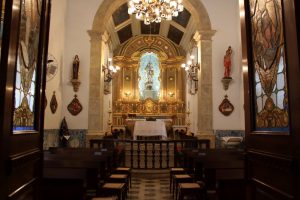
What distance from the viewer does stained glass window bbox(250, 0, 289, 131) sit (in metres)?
2.07

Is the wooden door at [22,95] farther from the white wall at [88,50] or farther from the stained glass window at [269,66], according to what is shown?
the white wall at [88,50]

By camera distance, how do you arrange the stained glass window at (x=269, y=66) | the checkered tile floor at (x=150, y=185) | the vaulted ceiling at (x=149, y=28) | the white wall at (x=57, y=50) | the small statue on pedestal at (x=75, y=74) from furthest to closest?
the vaulted ceiling at (x=149, y=28), the small statue on pedestal at (x=75, y=74), the white wall at (x=57, y=50), the checkered tile floor at (x=150, y=185), the stained glass window at (x=269, y=66)

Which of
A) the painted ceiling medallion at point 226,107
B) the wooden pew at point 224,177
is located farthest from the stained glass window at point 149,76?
the wooden pew at point 224,177

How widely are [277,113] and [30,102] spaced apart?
186cm

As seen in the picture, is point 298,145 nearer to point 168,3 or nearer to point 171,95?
point 168,3

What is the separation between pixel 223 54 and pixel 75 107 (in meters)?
5.12

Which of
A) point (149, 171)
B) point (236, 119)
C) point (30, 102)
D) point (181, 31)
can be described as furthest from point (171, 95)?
point (30, 102)

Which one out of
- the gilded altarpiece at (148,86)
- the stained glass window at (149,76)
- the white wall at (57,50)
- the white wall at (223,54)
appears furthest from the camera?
the stained glass window at (149,76)

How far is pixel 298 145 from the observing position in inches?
68.9

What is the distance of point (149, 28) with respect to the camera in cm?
1636

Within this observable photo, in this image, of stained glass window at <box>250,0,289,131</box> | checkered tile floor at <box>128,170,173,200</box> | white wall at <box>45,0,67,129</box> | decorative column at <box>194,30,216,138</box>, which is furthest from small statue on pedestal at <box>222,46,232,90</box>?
Answer: stained glass window at <box>250,0,289,131</box>

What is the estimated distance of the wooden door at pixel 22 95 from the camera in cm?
176

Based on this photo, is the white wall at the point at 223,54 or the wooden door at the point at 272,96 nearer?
the wooden door at the point at 272,96

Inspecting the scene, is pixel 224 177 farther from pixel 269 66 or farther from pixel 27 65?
pixel 27 65
